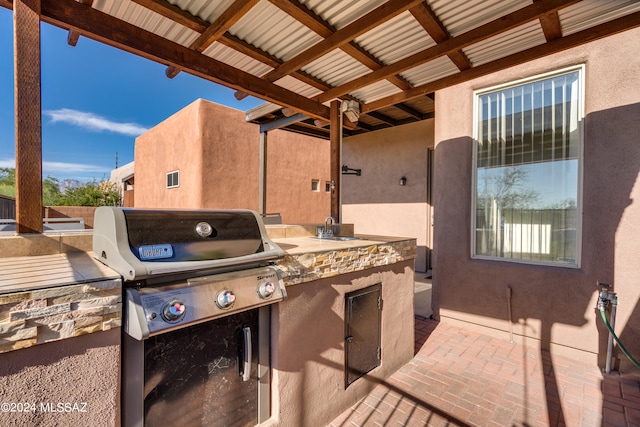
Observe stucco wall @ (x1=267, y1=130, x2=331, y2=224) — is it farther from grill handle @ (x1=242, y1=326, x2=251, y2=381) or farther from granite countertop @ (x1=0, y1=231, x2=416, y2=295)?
grill handle @ (x1=242, y1=326, x2=251, y2=381)

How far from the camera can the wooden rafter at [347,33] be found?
226 cm

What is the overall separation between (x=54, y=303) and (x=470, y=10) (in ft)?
10.7

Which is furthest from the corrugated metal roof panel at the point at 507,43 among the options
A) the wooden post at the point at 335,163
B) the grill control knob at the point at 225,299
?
the grill control knob at the point at 225,299

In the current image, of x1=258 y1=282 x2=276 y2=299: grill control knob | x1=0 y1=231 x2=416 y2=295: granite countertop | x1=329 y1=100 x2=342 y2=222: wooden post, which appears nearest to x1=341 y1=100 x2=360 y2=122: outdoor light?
x1=329 y1=100 x2=342 y2=222: wooden post

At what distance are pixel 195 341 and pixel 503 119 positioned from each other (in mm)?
4503

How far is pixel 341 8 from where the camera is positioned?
7.94ft

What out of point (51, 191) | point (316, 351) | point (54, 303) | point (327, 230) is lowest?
point (316, 351)

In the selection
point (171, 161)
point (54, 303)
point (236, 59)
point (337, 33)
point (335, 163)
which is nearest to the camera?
point (54, 303)

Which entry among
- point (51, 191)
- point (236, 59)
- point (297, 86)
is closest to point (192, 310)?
point (236, 59)

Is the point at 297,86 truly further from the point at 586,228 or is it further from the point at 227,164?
the point at 227,164

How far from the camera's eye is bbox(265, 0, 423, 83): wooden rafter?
2.26 meters

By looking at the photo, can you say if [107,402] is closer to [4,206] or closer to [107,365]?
[107,365]

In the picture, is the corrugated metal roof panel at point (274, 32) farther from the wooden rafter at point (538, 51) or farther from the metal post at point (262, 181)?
the metal post at point (262, 181)

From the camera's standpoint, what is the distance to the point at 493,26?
8.30ft
